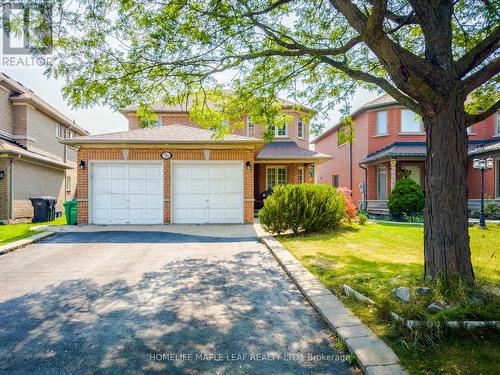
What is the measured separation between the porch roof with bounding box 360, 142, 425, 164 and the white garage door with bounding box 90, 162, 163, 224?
38.0 feet

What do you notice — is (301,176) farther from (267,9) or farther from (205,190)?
(267,9)

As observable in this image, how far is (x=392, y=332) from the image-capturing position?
3197 millimetres

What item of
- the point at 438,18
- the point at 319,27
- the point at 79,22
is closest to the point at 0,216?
the point at 79,22

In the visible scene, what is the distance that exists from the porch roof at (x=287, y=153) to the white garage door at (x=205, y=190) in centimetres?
474

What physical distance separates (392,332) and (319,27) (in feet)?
21.8

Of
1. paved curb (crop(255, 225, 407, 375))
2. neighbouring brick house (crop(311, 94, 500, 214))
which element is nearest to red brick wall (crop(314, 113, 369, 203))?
neighbouring brick house (crop(311, 94, 500, 214))

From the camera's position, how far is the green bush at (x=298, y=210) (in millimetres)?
9750

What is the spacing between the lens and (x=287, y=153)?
1786cm

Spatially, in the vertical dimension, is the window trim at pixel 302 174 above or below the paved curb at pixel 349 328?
above

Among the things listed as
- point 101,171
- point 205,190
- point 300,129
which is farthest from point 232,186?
point 300,129

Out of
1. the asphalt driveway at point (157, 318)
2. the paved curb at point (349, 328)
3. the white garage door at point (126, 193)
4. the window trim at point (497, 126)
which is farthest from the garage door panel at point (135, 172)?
the window trim at point (497, 126)

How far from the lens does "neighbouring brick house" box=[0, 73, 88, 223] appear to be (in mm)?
14555

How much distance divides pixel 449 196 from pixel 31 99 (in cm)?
1980

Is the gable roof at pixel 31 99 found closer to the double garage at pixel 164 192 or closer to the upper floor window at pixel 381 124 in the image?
the double garage at pixel 164 192
